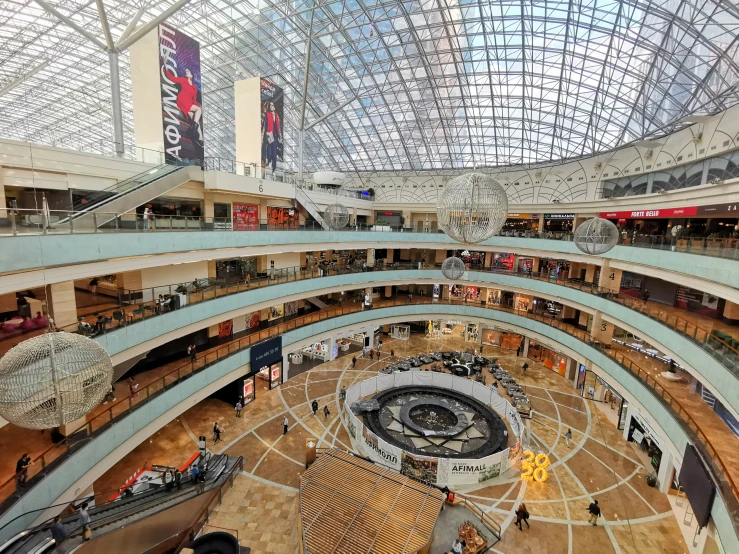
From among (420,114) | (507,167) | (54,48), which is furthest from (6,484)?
(54,48)

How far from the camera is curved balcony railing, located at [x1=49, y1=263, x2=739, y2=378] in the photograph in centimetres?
1291

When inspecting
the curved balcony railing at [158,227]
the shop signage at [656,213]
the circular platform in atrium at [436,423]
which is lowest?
the circular platform in atrium at [436,423]

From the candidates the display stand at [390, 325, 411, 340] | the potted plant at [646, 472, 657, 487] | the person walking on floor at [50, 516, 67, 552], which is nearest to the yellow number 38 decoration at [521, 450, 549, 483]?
the potted plant at [646, 472, 657, 487]

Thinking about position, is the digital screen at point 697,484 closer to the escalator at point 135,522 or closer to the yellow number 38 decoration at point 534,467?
the yellow number 38 decoration at point 534,467

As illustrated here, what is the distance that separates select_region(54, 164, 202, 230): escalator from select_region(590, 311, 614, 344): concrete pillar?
28.3 m

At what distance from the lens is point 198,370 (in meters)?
18.2

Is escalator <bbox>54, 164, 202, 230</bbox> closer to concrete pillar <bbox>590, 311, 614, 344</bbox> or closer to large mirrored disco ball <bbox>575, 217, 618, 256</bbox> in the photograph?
large mirrored disco ball <bbox>575, 217, 618, 256</bbox>

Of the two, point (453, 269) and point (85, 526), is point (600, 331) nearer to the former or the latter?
point (453, 269)

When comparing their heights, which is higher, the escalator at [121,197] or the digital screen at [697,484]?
the escalator at [121,197]

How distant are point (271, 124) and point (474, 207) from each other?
2337cm

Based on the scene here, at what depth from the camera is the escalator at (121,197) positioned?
1210 centimetres

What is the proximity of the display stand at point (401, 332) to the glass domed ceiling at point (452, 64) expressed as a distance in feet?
64.9

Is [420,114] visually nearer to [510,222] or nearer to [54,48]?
[510,222]

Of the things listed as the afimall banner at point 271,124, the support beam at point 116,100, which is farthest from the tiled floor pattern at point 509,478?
the afimall banner at point 271,124
